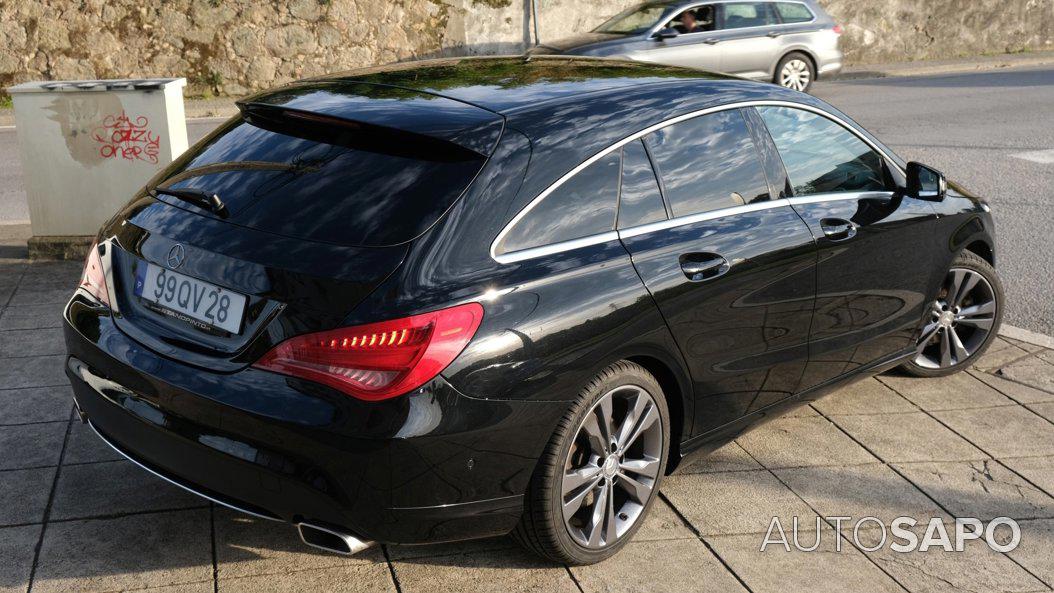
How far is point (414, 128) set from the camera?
3.56 meters

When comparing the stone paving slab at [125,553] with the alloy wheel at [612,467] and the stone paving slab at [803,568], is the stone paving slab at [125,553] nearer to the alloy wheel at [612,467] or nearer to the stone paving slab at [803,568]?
the alloy wheel at [612,467]

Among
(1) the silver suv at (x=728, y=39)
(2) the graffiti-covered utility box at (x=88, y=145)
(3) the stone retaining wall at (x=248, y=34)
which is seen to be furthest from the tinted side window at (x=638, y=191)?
(3) the stone retaining wall at (x=248, y=34)

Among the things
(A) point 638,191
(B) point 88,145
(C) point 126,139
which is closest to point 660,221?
(A) point 638,191

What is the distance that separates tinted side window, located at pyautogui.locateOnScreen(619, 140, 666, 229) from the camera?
12.4 ft

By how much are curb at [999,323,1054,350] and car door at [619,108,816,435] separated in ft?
8.01

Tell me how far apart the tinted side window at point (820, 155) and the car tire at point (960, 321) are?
86cm

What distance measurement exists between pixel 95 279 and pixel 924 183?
3.54m

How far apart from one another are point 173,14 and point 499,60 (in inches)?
509

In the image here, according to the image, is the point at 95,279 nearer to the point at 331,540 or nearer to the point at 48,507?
the point at 48,507

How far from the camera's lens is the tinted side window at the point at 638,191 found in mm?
3791

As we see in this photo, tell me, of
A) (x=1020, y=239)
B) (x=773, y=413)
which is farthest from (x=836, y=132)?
(x=1020, y=239)

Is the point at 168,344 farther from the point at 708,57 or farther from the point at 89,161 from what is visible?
the point at 708,57

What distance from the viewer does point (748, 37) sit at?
56.0 ft

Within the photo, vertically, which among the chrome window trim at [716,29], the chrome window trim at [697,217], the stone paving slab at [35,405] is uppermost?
the chrome window trim at [716,29]
